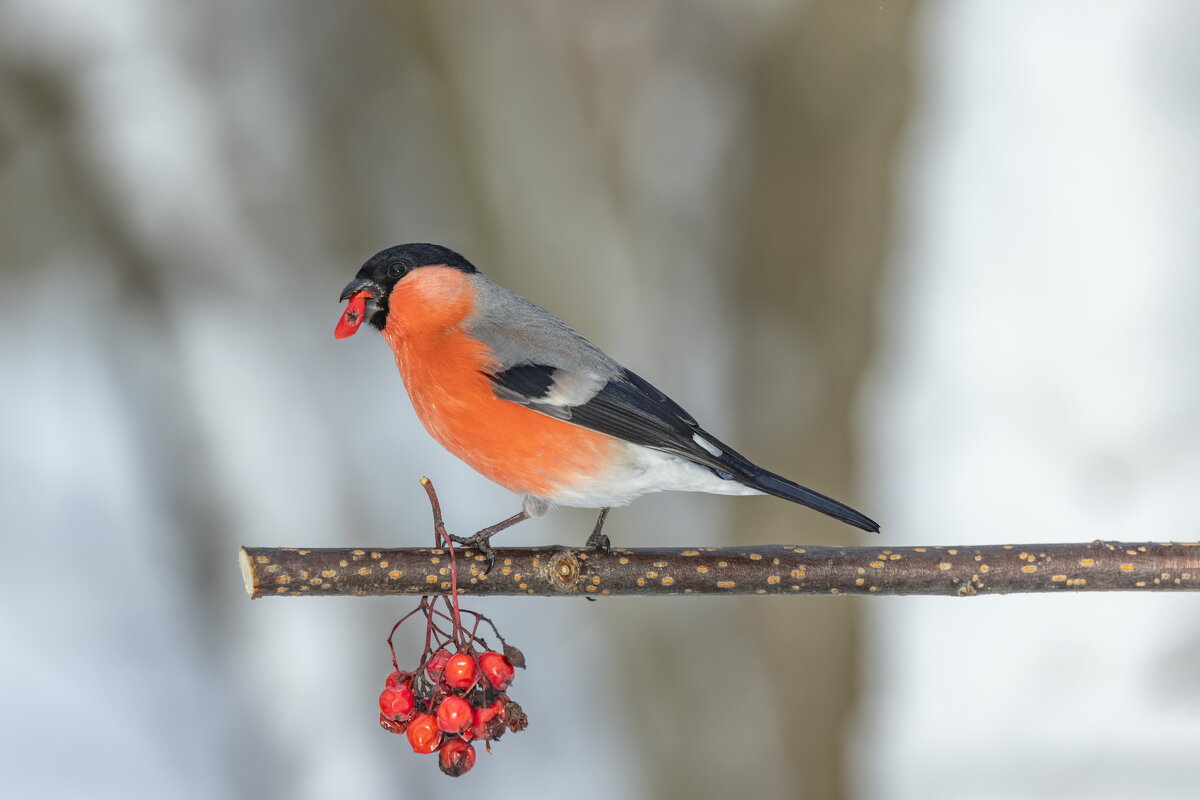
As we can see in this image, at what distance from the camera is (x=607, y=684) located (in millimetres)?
2717

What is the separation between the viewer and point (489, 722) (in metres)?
1.33

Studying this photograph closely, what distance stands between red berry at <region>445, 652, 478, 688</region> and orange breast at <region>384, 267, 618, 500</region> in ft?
1.19

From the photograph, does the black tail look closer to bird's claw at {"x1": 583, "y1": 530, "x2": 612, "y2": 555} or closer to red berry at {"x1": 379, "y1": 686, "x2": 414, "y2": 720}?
bird's claw at {"x1": 583, "y1": 530, "x2": 612, "y2": 555}

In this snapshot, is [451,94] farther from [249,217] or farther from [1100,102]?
[1100,102]

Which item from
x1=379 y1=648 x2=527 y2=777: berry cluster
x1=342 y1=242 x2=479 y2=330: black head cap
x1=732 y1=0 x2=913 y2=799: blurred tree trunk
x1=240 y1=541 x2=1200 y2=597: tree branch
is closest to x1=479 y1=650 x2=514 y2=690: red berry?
x1=379 y1=648 x2=527 y2=777: berry cluster

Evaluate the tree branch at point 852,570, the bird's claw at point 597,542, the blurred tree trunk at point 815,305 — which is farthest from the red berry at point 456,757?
the blurred tree trunk at point 815,305

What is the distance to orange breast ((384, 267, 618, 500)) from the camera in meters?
1.59

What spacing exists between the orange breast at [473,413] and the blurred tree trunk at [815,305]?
102cm

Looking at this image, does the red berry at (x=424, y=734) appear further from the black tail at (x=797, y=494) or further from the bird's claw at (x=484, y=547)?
the black tail at (x=797, y=494)

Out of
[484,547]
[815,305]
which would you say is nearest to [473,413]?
[484,547]

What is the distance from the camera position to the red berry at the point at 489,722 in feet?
4.31

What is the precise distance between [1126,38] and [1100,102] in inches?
7.3

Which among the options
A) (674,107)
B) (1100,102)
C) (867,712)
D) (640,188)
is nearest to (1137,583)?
(867,712)

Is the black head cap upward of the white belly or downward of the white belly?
upward
